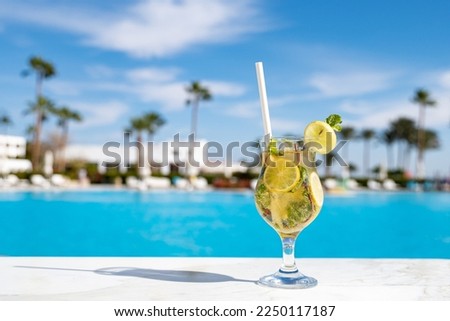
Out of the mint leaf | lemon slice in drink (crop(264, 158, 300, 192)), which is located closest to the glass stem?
lemon slice in drink (crop(264, 158, 300, 192))

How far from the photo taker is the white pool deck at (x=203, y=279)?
2141 millimetres

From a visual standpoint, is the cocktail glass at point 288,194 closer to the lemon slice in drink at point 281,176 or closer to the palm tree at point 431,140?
the lemon slice in drink at point 281,176

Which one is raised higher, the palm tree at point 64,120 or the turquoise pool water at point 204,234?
the palm tree at point 64,120

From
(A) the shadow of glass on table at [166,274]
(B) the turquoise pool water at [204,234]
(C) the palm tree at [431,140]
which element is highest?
(C) the palm tree at [431,140]

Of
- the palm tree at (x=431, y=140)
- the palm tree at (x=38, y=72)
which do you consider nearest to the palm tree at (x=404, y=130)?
the palm tree at (x=431, y=140)

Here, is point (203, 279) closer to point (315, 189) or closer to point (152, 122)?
point (315, 189)

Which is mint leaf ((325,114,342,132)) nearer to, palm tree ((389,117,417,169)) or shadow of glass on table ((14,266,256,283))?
shadow of glass on table ((14,266,256,283))

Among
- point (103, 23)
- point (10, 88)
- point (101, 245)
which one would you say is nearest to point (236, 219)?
point (101, 245)

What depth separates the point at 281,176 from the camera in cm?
225

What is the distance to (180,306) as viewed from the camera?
1.99 meters

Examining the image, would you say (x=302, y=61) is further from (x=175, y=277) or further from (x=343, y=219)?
(x=175, y=277)

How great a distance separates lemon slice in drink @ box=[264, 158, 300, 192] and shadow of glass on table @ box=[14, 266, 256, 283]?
0.50 metres

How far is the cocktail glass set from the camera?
224 cm

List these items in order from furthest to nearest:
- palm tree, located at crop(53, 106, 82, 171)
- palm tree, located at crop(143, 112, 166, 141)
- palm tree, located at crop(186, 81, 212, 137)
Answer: palm tree, located at crop(143, 112, 166, 141)
palm tree, located at crop(53, 106, 82, 171)
palm tree, located at crop(186, 81, 212, 137)
